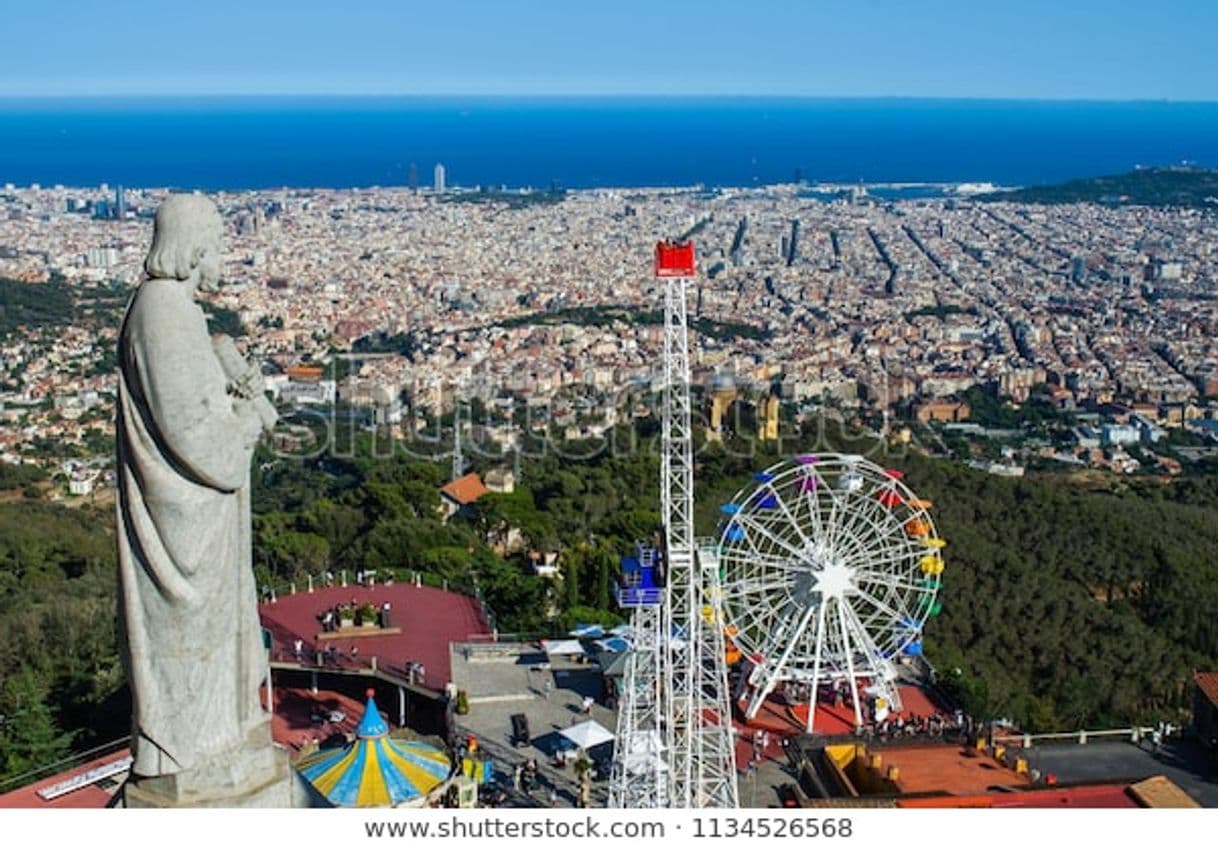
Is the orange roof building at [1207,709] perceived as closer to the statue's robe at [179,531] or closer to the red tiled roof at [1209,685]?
Result: the red tiled roof at [1209,685]

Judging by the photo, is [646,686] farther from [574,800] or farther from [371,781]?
[371,781]

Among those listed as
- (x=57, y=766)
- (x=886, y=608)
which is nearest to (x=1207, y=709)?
(x=886, y=608)

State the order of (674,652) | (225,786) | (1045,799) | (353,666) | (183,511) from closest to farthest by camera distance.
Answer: (183,511)
(225,786)
(1045,799)
(674,652)
(353,666)

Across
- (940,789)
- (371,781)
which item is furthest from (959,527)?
(371,781)

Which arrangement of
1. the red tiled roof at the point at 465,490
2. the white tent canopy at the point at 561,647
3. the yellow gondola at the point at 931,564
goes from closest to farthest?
1. the yellow gondola at the point at 931,564
2. the white tent canopy at the point at 561,647
3. the red tiled roof at the point at 465,490

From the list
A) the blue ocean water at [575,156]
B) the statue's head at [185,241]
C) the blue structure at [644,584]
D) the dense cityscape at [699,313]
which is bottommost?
the dense cityscape at [699,313]

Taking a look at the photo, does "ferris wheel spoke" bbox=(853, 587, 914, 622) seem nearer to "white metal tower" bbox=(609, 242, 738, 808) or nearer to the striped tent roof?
"white metal tower" bbox=(609, 242, 738, 808)

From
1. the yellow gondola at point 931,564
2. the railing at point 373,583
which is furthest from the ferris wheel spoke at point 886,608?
the railing at point 373,583

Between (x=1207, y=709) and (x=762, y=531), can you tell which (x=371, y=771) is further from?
(x=1207, y=709)
